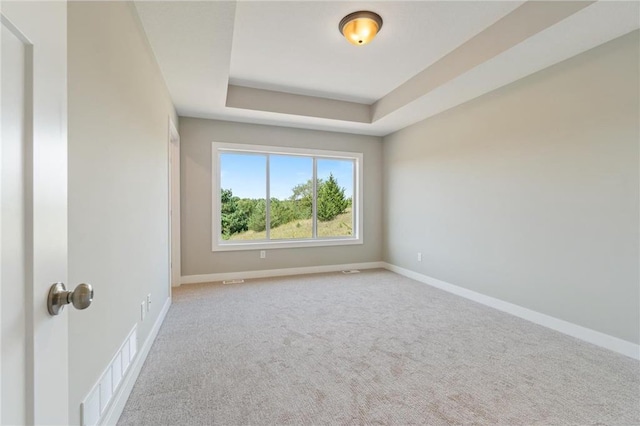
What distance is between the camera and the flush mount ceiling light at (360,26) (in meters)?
2.37

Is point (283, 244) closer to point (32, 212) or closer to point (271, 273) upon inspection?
point (271, 273)

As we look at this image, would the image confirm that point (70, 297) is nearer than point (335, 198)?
Yes

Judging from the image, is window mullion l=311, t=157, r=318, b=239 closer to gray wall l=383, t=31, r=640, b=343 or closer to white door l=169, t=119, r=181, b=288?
gray wall l=383, t=31, r=640, b=343

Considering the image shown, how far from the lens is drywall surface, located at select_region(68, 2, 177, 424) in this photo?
47.0 inches

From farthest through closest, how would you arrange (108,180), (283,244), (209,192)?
1. (283,244)
2. (209,192)
3. (108,180)

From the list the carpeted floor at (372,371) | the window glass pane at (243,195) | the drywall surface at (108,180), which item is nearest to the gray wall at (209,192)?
the window glass pane at (243,195)

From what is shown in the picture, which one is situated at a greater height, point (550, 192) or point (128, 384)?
point (550, 192)

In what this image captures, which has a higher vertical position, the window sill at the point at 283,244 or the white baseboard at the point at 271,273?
the window sill at the point at 283,244

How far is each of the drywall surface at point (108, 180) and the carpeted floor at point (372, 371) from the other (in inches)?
17.5

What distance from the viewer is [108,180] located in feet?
5.04

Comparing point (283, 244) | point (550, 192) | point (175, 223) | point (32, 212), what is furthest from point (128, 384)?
point (550, 192)

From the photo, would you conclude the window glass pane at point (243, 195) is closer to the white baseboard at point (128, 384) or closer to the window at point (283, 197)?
the window at point (283, 197)

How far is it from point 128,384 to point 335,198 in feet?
13.0

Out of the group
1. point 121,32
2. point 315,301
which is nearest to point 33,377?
point 121,32
